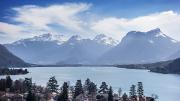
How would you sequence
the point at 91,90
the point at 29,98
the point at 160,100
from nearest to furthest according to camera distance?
the point at 29,98
the point at 91,90
the point at 160,100

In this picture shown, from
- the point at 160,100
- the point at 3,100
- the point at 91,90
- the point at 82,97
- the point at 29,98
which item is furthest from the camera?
the point at 160,100

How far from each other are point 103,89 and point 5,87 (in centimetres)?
2889

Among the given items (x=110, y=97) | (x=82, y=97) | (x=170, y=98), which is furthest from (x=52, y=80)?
(x=170, y=98)

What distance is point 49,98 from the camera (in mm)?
97250

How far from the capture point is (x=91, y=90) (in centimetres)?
10775

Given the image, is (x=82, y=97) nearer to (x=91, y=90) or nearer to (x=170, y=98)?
(x=91, y=90)

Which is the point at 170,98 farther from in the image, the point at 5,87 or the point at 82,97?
the point at 5,87

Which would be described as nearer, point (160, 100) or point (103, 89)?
point (103, 89)

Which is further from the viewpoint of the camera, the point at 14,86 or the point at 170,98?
the point at 170,98

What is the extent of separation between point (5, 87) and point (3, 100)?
2245 cm

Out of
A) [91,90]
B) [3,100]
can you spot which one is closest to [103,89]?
[91,90]

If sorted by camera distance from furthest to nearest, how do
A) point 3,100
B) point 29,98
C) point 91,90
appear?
1. point 91,90
2. point 3,100
3. point 29,98

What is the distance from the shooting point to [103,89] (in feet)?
360

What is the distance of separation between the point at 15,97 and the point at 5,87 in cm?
1789
